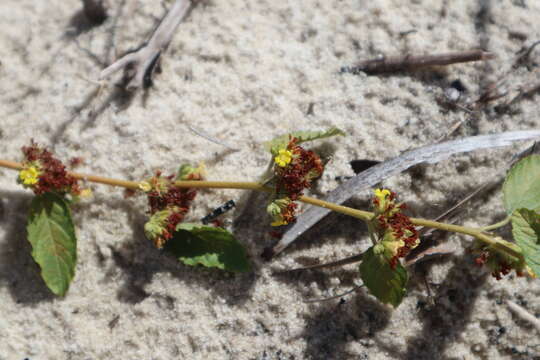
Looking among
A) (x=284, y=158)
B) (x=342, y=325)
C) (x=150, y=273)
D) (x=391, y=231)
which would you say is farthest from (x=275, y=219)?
(x=150, y=273)

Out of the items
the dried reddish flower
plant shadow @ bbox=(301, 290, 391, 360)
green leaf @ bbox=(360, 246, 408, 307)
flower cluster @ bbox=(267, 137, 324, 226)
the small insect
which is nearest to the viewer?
green leaf @ bbox=(360, 246, 408, 307)

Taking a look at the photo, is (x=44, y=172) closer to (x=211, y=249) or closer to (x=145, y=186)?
(x=145, y=186)

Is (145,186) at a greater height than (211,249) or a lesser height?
greater

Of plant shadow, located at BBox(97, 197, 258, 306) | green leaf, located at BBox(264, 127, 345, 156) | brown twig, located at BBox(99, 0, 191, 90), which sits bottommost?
plant shadow, located at BBox(97, 197, 258, 306)

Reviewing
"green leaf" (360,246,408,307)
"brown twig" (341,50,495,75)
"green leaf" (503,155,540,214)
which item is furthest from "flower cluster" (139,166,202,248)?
"green leaf" (503,155,540,214)

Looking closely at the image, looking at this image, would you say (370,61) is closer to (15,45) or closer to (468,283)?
(468,283)

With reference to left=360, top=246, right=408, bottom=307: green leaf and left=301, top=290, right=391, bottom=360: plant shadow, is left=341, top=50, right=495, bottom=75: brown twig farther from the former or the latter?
left=301, top=290, right=391, bottom=360: plant shadow
